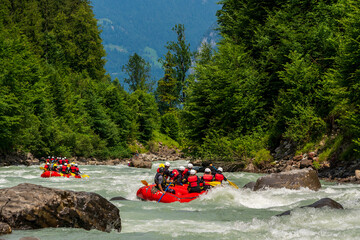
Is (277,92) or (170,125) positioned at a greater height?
(170,125)

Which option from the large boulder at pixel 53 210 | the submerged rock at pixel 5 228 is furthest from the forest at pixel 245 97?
the submerged rock at pixel 5 228

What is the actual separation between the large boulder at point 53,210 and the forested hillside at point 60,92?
23253 mm

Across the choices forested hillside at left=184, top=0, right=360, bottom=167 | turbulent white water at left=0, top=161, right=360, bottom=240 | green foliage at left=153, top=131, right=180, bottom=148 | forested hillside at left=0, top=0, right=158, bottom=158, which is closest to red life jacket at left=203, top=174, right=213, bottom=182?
turbulent white water at left=0, top=161, right=360, bottom=240

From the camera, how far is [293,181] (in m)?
15.8

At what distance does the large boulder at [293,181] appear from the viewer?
15.6 m

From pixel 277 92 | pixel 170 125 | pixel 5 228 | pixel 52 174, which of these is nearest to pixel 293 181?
pixel 5 228

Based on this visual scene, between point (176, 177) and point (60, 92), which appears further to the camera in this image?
point (60, 92)

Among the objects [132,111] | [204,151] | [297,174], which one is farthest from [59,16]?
[297,174]

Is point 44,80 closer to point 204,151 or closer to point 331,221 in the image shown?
point 204,151

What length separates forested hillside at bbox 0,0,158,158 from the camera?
34188mm

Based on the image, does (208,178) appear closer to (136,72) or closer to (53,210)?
(53,210)

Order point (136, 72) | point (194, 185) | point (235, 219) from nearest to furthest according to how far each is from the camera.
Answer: point (235, 219) < point (194, 185) < point (136, 72)

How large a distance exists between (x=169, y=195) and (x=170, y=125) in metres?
53.5

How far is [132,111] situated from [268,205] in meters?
44.8
